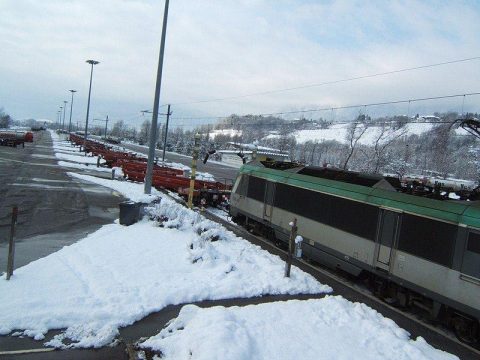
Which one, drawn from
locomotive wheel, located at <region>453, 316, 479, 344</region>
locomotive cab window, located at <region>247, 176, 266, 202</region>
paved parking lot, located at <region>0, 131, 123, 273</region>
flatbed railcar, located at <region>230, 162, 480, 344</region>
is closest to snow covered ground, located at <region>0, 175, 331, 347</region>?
paved parking lot, located at <region>0, 131, 123, 273</region>

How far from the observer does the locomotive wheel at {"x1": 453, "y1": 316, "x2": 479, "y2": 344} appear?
8.28 metres

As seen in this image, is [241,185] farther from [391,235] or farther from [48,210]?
[391,235]

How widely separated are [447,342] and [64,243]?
32.6 feet

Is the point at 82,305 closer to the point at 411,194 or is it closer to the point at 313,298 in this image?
the point at 313,298

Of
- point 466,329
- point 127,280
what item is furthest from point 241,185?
point 466,329

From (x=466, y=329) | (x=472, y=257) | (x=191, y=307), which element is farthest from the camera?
(x=466, y=329)

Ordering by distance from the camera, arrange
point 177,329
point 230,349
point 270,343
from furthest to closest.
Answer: point 177,329, point 270,343, point 230,349

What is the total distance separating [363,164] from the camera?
65438mm

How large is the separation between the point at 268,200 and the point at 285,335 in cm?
920

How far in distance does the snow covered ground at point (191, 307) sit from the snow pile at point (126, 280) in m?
0.02

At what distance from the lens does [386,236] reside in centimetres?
1020

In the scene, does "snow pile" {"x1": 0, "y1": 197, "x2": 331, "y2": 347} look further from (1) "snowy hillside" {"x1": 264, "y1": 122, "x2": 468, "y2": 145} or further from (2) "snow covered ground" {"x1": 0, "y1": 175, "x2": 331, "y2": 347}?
(1) "snowy hillside" {"x1": 264, "y1": 122, "x2": 468, "y2": 145}

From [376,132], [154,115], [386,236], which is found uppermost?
[376,132]

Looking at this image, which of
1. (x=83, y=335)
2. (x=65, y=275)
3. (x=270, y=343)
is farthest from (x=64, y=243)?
(x=270, y=343)
